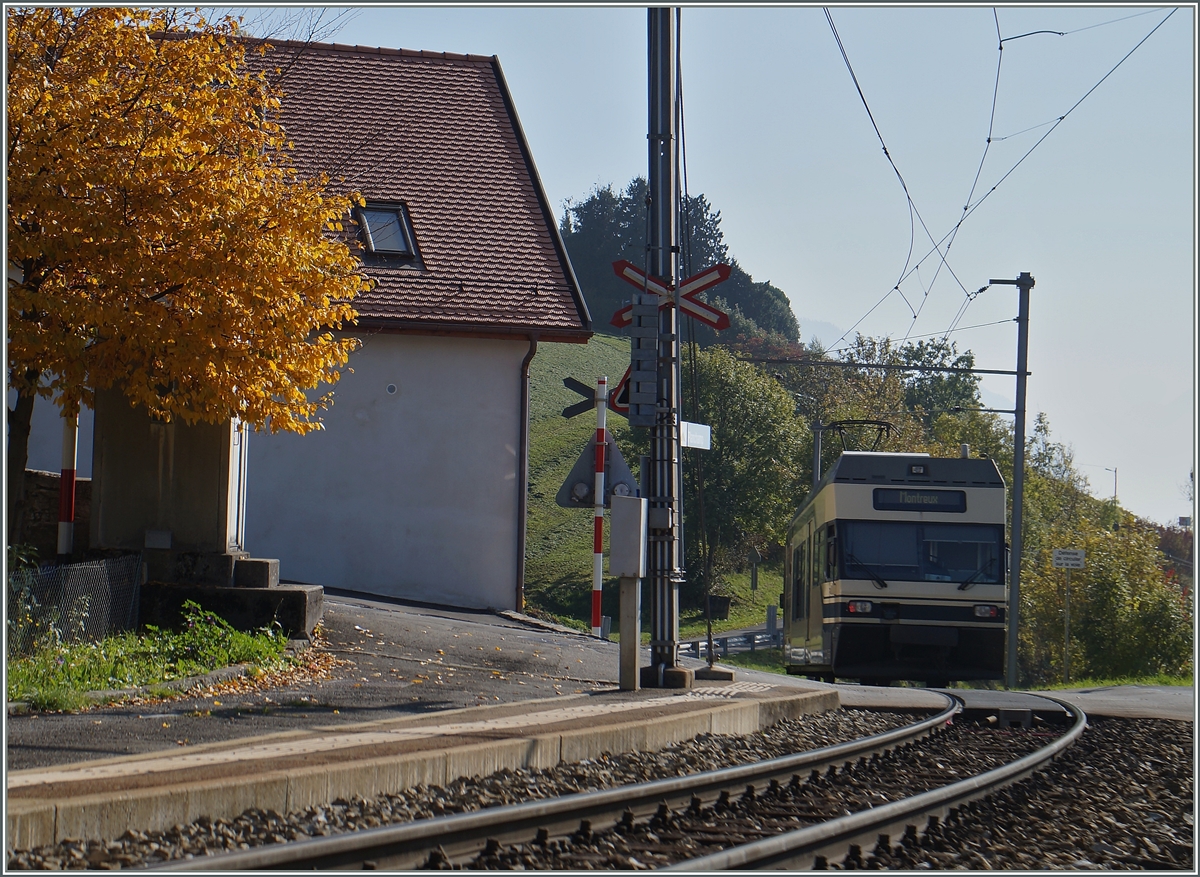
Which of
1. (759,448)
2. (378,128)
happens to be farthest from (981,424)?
(378,128)

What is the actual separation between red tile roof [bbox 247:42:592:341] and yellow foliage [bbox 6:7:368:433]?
7440 mm

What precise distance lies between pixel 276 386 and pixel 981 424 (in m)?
58.9

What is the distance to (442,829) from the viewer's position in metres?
5.21

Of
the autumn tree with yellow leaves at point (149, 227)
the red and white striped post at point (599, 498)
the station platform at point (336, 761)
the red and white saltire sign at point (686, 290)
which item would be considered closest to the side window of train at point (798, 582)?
the red and white striped post at point (599, 498)

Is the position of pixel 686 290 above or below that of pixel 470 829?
above

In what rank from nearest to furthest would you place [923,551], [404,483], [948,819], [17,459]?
[948,819]
[17,459]
[923,551]
[404,483]

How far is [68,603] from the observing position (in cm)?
970

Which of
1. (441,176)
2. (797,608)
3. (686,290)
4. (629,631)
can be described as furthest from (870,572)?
(441,176)

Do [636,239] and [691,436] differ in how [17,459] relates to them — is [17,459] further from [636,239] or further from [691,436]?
[636,239]

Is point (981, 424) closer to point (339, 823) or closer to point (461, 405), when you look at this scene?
point (461, 405)

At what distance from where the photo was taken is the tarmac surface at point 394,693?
22.9 feet

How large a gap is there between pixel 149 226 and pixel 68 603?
3.19 metres

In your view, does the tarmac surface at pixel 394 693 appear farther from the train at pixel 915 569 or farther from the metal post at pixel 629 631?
the train at pixel 915 569

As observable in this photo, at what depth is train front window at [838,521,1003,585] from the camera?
15.4 m
